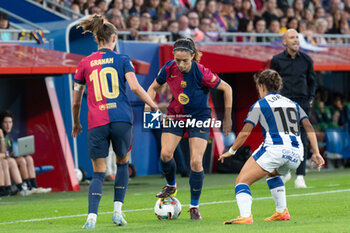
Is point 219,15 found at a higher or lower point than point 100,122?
higher

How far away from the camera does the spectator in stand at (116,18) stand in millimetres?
18375

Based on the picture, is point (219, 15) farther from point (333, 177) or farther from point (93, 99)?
point (93, 99)

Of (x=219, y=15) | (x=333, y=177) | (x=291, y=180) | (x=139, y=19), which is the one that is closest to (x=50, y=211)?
(x=291, y=180)

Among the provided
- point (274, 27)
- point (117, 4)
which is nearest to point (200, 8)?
point (274, 27)

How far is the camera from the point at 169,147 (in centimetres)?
990

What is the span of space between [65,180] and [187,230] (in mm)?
7666

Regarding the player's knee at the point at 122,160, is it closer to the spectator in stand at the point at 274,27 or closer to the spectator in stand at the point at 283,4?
the spectator in stand at the point at 274,27

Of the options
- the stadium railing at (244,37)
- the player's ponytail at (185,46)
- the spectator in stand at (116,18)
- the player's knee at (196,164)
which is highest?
the spectator in stand at (116,18)

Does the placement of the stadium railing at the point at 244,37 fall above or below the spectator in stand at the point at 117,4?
below

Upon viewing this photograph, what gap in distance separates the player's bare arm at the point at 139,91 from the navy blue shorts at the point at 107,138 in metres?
0.38

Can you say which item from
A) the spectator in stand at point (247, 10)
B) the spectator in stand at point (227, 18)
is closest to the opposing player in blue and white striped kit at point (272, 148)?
the spectator in stand at point (227, 18)

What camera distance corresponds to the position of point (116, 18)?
1844cm

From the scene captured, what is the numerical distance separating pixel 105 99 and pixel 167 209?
5.20 feet

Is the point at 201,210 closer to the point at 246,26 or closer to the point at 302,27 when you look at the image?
the point at 246,26
